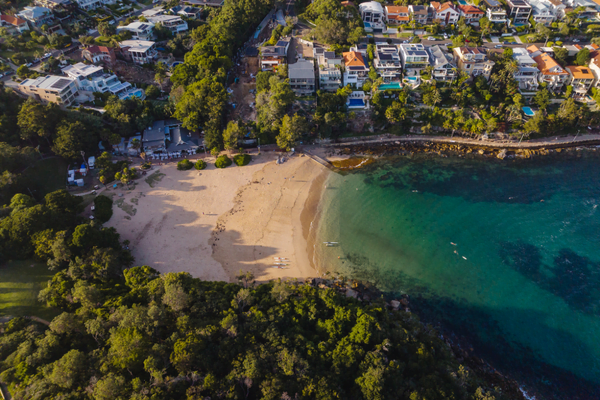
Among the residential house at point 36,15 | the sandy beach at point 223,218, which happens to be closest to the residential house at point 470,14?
the sandy beach at point 223,218

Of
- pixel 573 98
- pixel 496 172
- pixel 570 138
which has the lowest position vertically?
pixel 496 172

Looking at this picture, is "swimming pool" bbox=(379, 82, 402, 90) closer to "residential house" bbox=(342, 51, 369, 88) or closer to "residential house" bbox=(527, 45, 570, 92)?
"residential house" bbox=(342, 51, 369, 88)

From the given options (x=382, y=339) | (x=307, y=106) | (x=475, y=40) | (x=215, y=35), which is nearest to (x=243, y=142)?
(x=307, y=106)

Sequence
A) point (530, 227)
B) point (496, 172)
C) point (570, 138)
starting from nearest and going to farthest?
1. point (530, 227)
2. point (496, 172)
3. point (570, 138)

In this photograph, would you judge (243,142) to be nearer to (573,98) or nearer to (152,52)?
(152,52)

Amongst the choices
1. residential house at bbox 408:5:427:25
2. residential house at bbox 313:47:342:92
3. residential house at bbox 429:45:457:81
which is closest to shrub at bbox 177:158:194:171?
residential house at bbox 313:47:342:92

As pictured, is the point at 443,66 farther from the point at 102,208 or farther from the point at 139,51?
the point at 102,208
